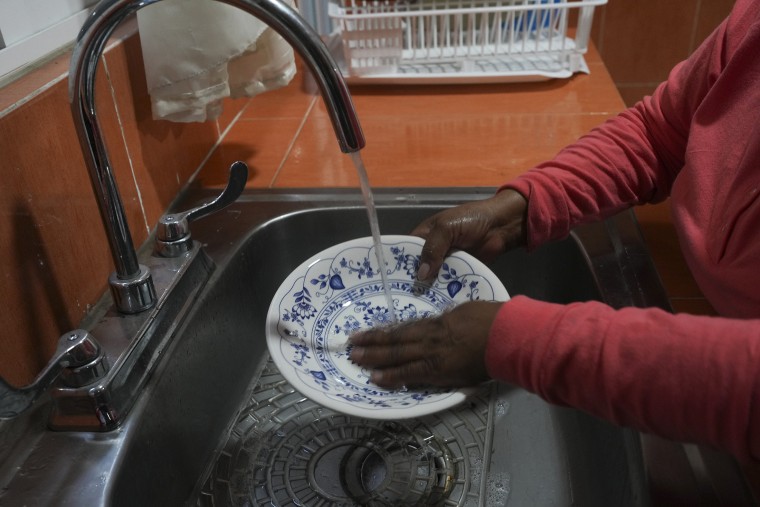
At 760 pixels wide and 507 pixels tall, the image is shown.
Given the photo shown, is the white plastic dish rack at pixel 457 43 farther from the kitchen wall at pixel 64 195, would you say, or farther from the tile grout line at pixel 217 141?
the kitchen wall at pixel 64 195

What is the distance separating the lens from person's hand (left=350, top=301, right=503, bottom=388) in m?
0.55

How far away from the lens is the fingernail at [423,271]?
75cm

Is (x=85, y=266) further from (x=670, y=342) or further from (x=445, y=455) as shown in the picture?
(x=670, y=342)

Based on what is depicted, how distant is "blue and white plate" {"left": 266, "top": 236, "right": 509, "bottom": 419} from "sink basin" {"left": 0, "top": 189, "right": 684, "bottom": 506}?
0.39ft

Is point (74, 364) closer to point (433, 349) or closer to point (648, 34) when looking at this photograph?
point (433, 349)

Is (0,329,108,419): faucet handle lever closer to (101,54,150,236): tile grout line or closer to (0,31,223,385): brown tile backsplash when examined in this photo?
(0,31,223,385): brown tile backsplash

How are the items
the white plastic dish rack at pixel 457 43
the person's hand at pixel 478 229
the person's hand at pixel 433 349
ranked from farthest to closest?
the white plastic dish rack at pixel 457 43 < the person's hand at pixel 478 229 < the person's hand at pixel 433 349

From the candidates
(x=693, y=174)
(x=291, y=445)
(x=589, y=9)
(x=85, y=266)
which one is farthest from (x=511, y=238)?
(x=589, y=9)

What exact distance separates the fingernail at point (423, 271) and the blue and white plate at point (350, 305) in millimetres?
16

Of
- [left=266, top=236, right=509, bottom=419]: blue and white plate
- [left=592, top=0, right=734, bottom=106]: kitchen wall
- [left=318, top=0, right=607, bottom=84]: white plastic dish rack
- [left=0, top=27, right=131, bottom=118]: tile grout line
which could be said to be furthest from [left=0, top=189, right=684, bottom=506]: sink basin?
[left=592, top=0, right=734, bottom=106]: kitchen wall

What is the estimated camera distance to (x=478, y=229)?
2.57 ft

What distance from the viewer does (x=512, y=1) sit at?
3.99 ft

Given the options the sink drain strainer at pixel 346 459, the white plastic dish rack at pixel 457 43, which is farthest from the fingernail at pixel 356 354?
the white plastic dish rack at pixel 457 43

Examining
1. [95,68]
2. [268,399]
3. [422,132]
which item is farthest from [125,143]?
[422,132]
